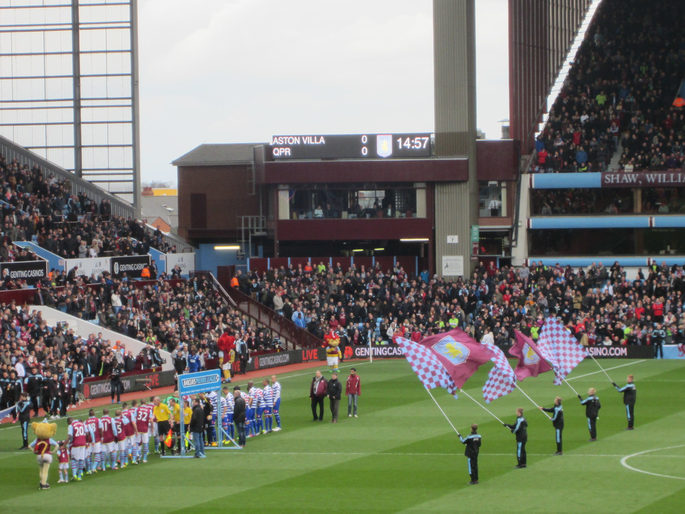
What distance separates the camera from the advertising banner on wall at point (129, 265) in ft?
191

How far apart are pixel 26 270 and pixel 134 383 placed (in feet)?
34.2

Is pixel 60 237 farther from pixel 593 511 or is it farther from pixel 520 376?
pixel 593 511

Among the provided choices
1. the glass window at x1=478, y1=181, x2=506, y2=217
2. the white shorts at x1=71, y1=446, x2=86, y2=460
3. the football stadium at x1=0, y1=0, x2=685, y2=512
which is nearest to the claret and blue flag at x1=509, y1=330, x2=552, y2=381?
the football stadium at x1=0, y1=0, x2=685, y2=512

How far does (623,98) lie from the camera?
232 feet

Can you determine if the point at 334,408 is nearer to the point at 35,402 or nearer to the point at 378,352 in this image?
the point at 35,402

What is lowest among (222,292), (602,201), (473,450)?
(473,450)

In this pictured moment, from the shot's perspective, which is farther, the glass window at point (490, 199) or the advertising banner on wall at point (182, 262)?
the glass window at point (490, 199)

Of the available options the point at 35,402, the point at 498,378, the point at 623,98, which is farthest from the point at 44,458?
the point at 623,98

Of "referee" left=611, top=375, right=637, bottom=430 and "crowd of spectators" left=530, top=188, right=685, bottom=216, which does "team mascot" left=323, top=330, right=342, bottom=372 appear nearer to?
"referee" left=611, top=375, right=637, bottom=430

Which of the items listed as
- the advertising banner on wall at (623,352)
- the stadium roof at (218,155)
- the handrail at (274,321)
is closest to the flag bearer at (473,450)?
the advertising banner on wall at (623,352)

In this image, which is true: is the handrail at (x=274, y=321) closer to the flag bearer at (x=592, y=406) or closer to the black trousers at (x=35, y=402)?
the black trousers at (x=35, y=402)

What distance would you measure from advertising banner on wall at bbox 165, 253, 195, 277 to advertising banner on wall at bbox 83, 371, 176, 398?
1769 centimetres

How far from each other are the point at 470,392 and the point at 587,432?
10304 millimetres

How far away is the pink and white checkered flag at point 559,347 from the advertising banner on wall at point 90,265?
29.6m
